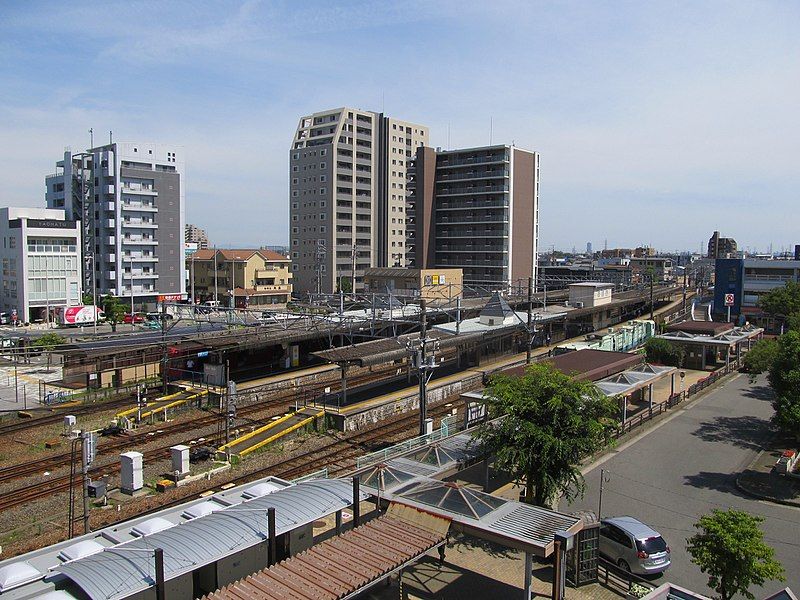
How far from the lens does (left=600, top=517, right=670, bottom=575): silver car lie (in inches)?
421

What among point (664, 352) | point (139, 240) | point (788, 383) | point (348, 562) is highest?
point (139, 240)

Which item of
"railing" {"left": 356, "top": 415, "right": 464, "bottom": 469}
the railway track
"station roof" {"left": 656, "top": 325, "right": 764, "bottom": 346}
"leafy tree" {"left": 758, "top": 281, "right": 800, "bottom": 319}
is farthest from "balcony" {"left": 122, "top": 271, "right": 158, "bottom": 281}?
"leafy tree" {"left": 758, "top": 281, "right": 800, "bottom": 319}

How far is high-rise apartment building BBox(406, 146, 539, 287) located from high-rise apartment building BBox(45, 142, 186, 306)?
24057mm

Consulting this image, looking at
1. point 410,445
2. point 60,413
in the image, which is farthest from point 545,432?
point 60,413

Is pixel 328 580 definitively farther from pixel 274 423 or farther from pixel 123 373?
pixel 123 373

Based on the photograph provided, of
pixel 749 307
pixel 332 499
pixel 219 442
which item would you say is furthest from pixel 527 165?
pixel 332 499

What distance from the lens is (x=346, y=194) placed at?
6950 cm

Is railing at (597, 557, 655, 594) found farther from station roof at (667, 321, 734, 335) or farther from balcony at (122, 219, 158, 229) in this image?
balcony at (122, 219, 158, 229)

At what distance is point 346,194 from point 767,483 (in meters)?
58.4

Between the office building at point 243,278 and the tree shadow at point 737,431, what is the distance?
44.5 meters

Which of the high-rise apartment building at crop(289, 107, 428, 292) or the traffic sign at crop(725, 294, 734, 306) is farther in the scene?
the high-rise apartment building at crop(289, 107, 428, 292)

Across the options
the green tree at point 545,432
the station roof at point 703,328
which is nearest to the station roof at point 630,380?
the green tree at point 545,432

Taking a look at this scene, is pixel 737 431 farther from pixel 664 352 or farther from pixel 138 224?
pixel 138 224

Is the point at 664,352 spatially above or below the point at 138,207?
below
